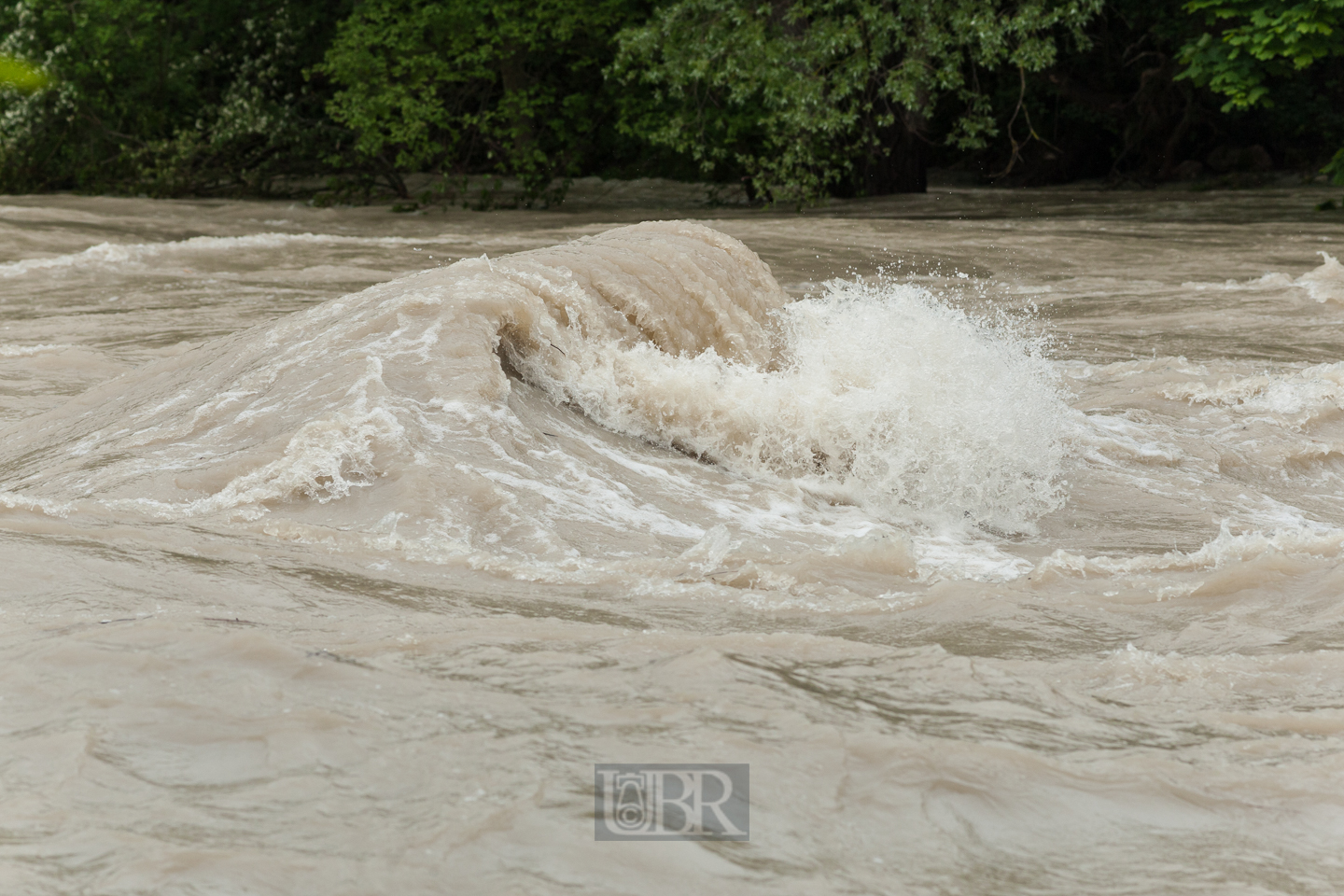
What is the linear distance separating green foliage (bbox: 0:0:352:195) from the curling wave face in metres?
16.0

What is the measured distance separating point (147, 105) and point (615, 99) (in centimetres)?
805

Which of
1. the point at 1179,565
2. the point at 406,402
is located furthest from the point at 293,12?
the point at 1179,565

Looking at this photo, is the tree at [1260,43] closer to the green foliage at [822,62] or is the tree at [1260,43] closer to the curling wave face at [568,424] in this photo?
the green foliage at [822,62]

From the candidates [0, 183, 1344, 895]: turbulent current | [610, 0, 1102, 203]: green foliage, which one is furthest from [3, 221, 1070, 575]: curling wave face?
[610, 0, 1102, 203]: green foliage

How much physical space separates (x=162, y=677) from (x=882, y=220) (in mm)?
15299

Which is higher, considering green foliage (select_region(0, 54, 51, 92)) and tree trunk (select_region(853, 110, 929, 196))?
tree trunk (select_region(853, 110, 929, 196))

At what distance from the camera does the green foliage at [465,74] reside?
2000cm

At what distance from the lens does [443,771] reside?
2.53 meters

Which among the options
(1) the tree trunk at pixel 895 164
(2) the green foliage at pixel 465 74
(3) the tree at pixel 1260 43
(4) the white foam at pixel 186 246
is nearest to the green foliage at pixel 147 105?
(2) the green foliage at pixel 465 74

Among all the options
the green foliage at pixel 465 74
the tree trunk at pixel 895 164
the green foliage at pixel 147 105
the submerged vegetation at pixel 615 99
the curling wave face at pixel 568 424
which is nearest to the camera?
the curling wave face at pixel 568 424

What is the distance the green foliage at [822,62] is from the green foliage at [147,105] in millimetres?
6637

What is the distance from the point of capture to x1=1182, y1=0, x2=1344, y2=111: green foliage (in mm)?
15414

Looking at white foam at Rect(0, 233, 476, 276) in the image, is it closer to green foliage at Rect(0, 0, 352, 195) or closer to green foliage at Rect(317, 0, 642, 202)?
green foliage at Rect(317, 0, 642, 202)

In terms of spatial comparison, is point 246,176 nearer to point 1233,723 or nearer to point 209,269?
point 209,269
